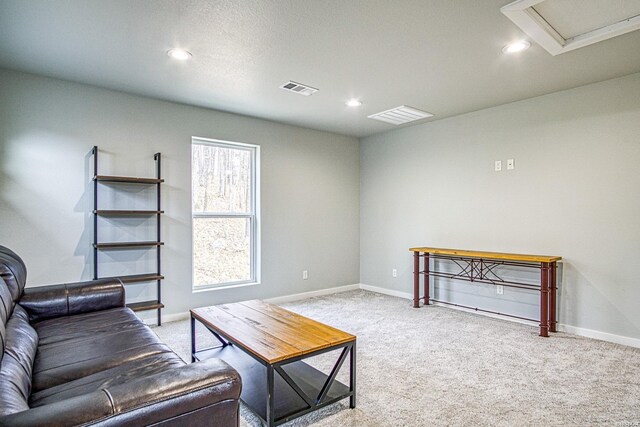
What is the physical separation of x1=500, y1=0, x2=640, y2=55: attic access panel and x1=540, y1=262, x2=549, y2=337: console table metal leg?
205 centimetres

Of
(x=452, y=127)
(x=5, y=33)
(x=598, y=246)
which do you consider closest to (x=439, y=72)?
(x=452, y=127)

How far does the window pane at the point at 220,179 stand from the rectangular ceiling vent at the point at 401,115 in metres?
1.83

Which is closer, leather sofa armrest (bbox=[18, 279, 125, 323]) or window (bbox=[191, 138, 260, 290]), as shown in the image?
leather sofa armrest (bbox=[18, 279, 125, 323])

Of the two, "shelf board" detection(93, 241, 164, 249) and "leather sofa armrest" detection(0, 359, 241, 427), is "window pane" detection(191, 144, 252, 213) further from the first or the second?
"leather sofa armrest" detection(0, 359, 241, 427)

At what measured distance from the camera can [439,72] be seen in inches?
126

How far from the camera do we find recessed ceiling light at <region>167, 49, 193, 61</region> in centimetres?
278

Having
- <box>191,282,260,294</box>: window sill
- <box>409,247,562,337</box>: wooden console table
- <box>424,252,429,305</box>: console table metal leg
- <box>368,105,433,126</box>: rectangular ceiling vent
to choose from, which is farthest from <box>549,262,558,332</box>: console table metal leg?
<box>191,282,260,294</box>: window sill

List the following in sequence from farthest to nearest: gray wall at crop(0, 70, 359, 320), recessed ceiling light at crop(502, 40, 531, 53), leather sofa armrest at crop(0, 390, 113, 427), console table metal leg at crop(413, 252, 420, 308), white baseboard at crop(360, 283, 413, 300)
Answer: white baseboard at crop(360, 283, 413, 300)
console table metal leg at crop(413, 252, 420, 308)
gray wall at crop(0, 70, 359, 320)
recessed ceiling light at crop(502, 40, 531, 53)
leather sofa armrest at crop(0, 390, 113, 427)

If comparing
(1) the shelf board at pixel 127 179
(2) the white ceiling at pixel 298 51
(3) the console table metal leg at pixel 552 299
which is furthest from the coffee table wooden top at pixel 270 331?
(3) the console table metal leg at pixel 552 299

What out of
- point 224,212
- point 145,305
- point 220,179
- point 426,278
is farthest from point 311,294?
point 145,305

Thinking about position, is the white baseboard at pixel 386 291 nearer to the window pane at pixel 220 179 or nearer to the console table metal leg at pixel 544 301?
the console table metal leg at pixel 544 301

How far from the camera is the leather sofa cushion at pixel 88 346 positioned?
1.69m

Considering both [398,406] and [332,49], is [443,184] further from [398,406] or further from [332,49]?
[398,406]

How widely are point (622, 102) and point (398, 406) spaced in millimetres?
3456
